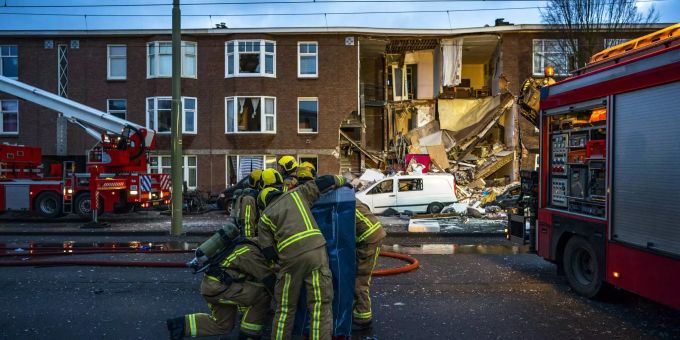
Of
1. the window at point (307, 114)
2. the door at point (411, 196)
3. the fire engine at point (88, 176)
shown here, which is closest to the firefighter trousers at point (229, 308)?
the fire engine at point (88, 176)

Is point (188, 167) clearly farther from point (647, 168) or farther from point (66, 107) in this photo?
point (647, 168)

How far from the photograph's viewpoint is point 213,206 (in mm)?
20250

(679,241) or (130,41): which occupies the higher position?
(130,41)

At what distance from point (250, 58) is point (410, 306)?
20.1 meters

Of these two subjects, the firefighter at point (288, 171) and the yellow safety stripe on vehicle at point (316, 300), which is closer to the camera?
the yellow safety stripe on vehicle at point (316, 300)

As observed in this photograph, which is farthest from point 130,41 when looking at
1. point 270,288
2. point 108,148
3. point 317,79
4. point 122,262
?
point 270,288

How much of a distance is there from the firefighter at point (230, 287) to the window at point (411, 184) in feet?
41.4

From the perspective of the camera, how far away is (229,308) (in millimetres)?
4773

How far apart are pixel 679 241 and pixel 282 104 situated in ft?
68.6

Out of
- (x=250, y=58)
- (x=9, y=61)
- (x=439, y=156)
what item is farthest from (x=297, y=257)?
(x=9, y=61)

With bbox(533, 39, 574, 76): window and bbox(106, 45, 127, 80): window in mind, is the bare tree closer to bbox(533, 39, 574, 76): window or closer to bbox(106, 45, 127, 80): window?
bbox(533, 39, 574, 76): window

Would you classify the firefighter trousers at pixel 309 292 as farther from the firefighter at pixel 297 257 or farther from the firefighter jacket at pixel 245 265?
the firefighter jacket at pixel 245 265

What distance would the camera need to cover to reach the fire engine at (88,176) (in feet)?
52.6

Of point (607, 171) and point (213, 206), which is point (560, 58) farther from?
point (607, 171)
